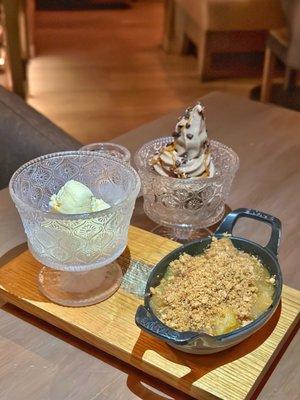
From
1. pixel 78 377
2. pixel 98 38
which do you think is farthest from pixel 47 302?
pixel 98 38

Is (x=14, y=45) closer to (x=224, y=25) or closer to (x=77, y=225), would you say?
(x=224, y=25)

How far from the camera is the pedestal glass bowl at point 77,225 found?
68 cm

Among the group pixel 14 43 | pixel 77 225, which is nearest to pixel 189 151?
pixel 77 225

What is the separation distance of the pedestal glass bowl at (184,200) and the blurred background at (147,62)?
1530mm

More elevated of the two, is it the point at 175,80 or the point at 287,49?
the point at 287,49

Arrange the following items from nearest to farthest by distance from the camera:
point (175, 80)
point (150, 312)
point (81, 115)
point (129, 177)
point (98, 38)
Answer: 1. point (150, 312)
2. point (129, 177)
3. point (81, 115)
4. point (175, 80)
5. point (98, 38)

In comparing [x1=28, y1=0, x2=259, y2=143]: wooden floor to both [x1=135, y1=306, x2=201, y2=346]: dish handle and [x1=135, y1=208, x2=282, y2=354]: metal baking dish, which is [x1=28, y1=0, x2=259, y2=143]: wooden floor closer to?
[x1=135, y1=208, x2=282, y2=354]: metal baking dish

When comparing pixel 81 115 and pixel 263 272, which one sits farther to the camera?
pixel 81 115

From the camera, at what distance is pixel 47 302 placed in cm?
72

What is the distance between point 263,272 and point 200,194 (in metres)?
0.19

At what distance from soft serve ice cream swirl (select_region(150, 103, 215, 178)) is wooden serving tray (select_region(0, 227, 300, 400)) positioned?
0.53ft

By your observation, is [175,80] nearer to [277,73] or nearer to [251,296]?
[277,73]

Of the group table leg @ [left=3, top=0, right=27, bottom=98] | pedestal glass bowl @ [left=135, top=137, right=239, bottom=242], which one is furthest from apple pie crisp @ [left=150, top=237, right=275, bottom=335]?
table leg @ [left=3, top=0, right=27, bottom=98]

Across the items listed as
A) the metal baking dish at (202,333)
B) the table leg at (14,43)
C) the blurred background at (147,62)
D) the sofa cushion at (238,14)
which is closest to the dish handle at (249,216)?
the metal baking dish at (202,333)
